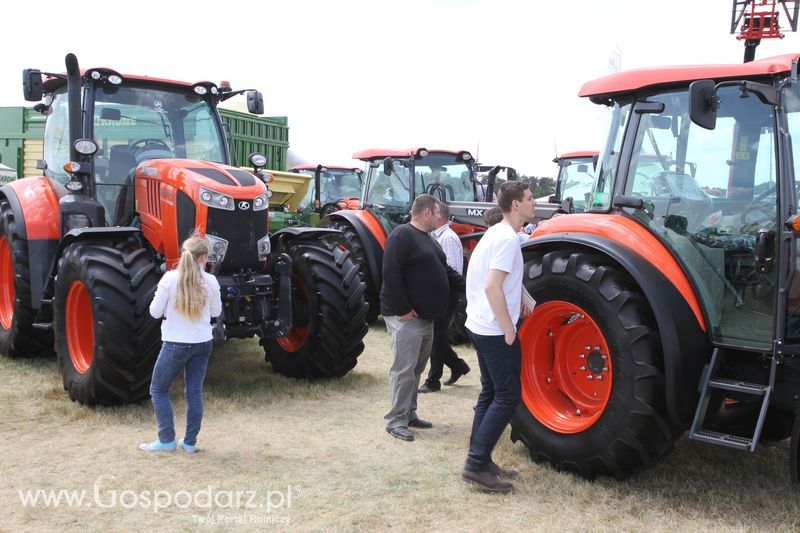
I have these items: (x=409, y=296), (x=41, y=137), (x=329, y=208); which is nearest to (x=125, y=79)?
(x=409, y=296)

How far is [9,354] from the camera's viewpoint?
6.88 metres

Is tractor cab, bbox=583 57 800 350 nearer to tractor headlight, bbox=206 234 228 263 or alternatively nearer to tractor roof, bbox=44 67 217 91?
tractor headlight, bbox=206 234 228 263

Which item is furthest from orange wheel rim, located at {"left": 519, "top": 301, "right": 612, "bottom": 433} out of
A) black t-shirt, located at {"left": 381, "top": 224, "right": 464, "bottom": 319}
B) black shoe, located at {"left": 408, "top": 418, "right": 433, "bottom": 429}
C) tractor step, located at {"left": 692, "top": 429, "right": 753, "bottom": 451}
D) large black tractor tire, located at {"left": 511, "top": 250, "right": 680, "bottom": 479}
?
black shoe, located at {"left": 408, "top": 418, "right": 433, "bottom": 429}

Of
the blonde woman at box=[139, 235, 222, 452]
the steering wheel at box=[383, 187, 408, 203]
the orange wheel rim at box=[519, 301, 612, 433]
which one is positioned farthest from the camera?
the steering wheel at box=[383, 187, 408, 203]

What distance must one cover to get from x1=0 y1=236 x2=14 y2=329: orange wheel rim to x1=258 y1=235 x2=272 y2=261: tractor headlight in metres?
2.93

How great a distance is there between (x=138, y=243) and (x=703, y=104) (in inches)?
162

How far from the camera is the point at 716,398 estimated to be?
151 inches

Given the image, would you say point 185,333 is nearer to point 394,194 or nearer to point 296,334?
point 296,334

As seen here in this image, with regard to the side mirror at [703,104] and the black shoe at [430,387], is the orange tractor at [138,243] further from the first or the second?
the side mirror at [703,104]

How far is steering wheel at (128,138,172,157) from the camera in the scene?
642cm

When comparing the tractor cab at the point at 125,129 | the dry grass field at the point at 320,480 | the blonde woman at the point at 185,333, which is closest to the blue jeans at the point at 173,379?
the blonde woman at the point at 185,333

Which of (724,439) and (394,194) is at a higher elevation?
(394,194)

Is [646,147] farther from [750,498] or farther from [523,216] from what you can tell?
[750,498]

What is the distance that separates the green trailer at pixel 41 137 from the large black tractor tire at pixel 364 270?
171cm
